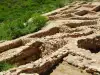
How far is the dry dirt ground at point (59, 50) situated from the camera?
8707mm

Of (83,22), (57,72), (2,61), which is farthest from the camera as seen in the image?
(83,22)

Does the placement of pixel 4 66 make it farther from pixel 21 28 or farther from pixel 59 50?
pixel 21 28

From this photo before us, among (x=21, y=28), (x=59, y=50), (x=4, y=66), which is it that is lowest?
(x=4, y=66)

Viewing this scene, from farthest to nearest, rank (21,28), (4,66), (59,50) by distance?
(21,28), (4,66), (59,50)

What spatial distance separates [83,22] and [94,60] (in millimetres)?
6196

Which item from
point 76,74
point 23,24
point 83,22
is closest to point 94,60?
point 76,74

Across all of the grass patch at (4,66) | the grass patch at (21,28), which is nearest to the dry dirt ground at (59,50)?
the grass patch at (4,66)

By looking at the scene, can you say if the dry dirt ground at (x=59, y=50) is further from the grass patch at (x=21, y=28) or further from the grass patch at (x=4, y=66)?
the grass patch at (x=21, y=28)

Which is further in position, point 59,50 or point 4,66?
point 4,66

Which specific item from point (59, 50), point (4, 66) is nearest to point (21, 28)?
point (4, 66)

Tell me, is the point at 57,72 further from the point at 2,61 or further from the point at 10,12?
the point at 10,12

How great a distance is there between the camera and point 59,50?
9.99 m

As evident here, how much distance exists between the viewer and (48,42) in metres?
11.6

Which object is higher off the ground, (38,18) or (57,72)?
(38,18)
